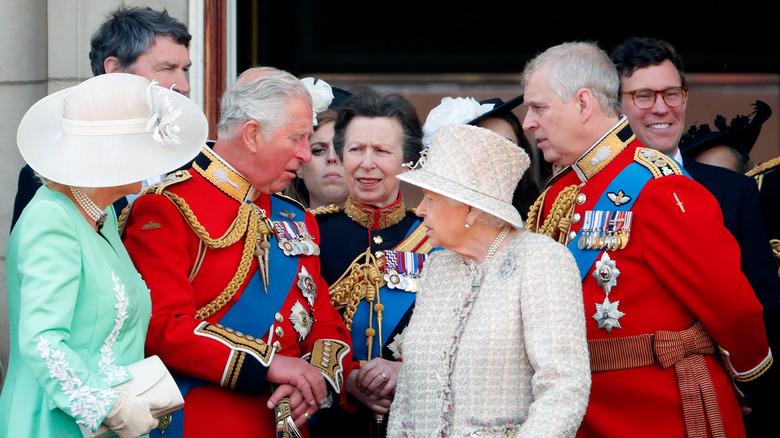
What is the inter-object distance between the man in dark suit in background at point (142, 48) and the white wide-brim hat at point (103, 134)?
94 cm

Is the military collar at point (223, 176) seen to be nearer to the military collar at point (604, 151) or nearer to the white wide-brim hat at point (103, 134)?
the white wide-brim hat at point (103, 134)

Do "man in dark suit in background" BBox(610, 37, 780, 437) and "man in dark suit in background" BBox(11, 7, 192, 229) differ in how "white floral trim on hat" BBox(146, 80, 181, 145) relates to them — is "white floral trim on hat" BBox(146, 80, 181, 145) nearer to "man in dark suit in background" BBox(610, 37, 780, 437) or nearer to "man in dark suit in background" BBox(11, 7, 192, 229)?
"man in dark suit in background" BBox(11, 7, 192, 229)

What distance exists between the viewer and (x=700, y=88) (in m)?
6.93

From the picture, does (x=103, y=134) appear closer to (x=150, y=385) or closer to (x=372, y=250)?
(x=150, y=385)

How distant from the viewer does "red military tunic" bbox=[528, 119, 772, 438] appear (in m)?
3.33

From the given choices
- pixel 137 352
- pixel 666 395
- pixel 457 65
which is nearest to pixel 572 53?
pixel 666 395

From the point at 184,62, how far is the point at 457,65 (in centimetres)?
306

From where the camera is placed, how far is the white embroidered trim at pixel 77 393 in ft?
8.84

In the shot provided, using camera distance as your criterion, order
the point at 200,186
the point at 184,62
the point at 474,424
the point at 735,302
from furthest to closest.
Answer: the point at 184,62
the point at 200,186
the point at 735,302
the point at 474,424

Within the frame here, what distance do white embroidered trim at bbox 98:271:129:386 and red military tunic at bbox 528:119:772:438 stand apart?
140 cm

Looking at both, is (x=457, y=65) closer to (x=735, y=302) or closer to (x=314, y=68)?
(x=314, y=68)

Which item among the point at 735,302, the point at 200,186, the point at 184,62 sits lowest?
the point at 735,302

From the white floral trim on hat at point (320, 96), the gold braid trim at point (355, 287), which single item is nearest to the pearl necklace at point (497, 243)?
the gold braid trim at point (355, 287)

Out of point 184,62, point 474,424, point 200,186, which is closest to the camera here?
point 474,424
